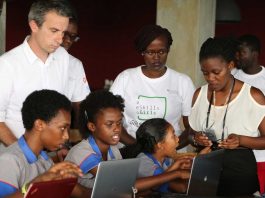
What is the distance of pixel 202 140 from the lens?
13.0ft

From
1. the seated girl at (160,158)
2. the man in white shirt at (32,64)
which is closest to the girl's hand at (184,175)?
the seated girl at (160,158)

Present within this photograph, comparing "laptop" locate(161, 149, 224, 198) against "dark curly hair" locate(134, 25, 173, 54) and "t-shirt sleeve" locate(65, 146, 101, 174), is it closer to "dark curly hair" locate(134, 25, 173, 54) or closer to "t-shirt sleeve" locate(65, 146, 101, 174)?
"t-shirt sleeve" locate(65, 146, 101, 174)

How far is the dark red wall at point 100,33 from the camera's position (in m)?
10.2

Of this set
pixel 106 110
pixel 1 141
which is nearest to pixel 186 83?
pixel 106 110

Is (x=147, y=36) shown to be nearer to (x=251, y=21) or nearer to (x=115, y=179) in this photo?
(x=115, y=179)

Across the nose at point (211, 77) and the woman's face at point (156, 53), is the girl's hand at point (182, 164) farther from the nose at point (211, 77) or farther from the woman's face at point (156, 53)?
the woman's face at point (156, 53)

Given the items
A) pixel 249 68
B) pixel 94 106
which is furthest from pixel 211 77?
pixel 249 68

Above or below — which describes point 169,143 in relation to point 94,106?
below

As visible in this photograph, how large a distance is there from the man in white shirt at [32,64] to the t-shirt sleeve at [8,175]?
2.18 ft

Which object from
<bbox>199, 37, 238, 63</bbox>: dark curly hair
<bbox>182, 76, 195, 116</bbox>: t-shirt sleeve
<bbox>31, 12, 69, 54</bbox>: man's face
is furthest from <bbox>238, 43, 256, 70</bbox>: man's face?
<bbox>31, 12, 69, 54</bbox>: man's face

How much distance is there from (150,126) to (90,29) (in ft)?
21.2

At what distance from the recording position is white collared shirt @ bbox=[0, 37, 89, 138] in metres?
3.74

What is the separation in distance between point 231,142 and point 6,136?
1209 mm

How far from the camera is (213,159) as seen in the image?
3650mm
